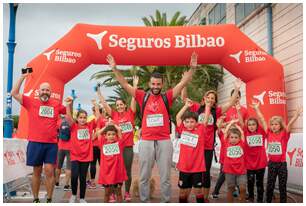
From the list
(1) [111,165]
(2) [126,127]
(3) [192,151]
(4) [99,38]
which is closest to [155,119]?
(3) [192,151]

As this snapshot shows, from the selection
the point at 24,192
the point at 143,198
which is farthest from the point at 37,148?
the point at 24,192

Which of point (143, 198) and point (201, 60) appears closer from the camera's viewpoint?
point (143, 198)

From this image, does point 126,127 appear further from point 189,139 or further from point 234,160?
point 234,160

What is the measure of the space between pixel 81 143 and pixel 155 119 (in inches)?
54.8

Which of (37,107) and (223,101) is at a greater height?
(223,101)

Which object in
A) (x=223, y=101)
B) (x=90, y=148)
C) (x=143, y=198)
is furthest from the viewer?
(x=223, y=101)

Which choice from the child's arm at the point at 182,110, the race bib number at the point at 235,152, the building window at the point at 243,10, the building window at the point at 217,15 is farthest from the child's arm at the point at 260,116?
the building window at the point at 217,15

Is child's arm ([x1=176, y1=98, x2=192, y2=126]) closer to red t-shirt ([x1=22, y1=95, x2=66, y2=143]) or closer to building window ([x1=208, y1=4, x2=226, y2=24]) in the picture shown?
red t-shirt ([x1=22, y1=95, x2=66, y2=143])

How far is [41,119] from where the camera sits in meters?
5.50

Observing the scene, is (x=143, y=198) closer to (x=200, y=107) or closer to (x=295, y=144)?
(x=200, y=107)

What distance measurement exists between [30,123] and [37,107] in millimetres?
241

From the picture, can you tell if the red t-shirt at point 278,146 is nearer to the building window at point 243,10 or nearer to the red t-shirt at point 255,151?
the red t-shirt at point 255,151

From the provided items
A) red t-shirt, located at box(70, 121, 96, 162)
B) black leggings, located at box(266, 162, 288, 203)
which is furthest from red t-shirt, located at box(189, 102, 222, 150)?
red t-shirt, located at box(70, 121, 96, 162)

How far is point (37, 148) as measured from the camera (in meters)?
5.41
